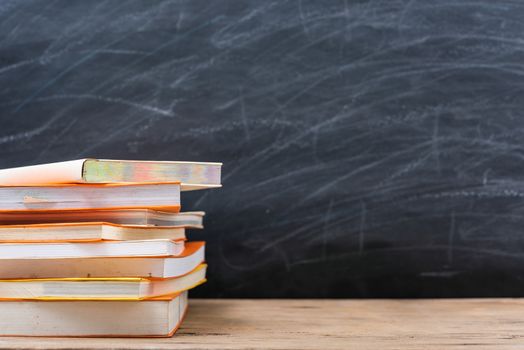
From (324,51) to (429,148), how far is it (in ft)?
1.02

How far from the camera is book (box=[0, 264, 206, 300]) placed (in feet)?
2.53

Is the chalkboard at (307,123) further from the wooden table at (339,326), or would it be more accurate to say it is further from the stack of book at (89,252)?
the stack of book at (89,252)

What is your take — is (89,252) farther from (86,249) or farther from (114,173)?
(114,173)

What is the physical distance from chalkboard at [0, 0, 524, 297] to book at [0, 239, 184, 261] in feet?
1.40

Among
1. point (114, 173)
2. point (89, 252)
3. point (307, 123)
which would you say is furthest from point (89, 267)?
point (307, 123)

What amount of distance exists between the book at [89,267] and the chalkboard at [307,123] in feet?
1.35

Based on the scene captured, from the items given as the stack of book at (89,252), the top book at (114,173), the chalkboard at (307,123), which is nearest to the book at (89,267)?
the stack of book at (89,252)

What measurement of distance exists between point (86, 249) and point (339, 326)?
16.5 inches

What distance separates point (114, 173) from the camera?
847 millimetres

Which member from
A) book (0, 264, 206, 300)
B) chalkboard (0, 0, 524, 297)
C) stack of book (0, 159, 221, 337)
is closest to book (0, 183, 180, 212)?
stack of book (0, 159, 221, 337)

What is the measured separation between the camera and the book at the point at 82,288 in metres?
0.77

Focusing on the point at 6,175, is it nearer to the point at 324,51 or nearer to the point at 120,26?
the point at 120,26

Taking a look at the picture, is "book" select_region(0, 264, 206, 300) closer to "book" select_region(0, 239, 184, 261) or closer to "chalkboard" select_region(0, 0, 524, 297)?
"book" select_region(0, 239, 184, 261)

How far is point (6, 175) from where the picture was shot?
2.92ft
